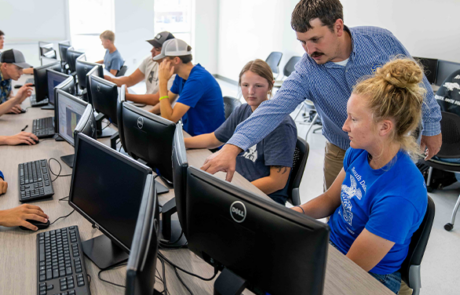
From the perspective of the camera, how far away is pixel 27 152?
2.13 m

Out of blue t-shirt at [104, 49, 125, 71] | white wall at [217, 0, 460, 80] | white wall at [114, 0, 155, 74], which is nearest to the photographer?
white wall at [217, 0, 460, 80]

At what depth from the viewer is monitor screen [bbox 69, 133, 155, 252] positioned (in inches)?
41.1

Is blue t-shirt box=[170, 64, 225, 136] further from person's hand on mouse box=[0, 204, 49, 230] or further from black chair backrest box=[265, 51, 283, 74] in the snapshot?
black chair backrest box=[265, 51, 283, 74]

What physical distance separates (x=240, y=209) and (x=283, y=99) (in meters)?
0.86

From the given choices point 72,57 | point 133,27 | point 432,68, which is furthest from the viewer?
point 133,27

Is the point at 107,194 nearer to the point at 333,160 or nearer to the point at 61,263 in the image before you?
the point at 61,263

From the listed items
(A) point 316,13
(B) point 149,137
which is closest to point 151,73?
(B) point 149,137

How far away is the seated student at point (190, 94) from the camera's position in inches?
98.1

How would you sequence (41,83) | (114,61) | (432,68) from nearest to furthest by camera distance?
(41,83)
(432,68)
(114,61)

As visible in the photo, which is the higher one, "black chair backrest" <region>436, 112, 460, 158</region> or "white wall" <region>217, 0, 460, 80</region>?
"white wall" <region>217, 0, 460, 80</region>

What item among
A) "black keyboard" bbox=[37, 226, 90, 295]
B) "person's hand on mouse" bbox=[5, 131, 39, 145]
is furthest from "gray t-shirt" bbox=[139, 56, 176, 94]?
"black keyboard" bbox=[37, 226, 90, 295]

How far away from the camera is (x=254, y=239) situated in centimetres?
84

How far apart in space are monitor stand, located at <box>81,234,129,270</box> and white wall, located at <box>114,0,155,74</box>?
666 cm

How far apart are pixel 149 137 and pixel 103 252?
50cm
